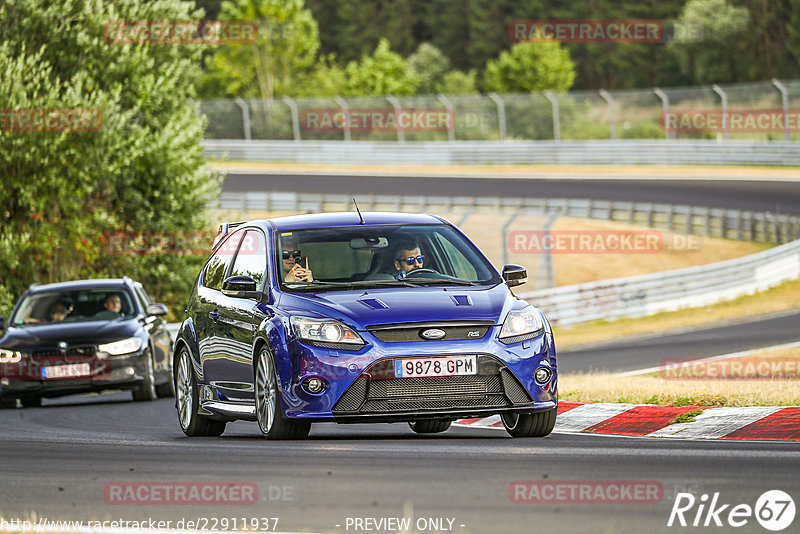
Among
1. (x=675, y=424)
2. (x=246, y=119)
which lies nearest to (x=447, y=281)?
(x=675, y=424)

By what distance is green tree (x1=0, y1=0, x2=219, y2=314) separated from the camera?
2741cm

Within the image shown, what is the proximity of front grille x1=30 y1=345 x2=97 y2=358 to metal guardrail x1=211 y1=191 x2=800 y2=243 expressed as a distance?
2368cm

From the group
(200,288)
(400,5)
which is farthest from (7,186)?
(400,5)

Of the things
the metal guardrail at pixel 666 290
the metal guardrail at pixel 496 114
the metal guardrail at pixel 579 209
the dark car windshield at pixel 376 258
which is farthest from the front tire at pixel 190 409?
the metal guardrail at pixel 496 114

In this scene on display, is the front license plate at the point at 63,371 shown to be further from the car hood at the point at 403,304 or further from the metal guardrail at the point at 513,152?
the metal guardrail at the point at 513,152

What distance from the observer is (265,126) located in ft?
192

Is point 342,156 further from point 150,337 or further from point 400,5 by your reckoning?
point 400,5

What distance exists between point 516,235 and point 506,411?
3233 centimetres
